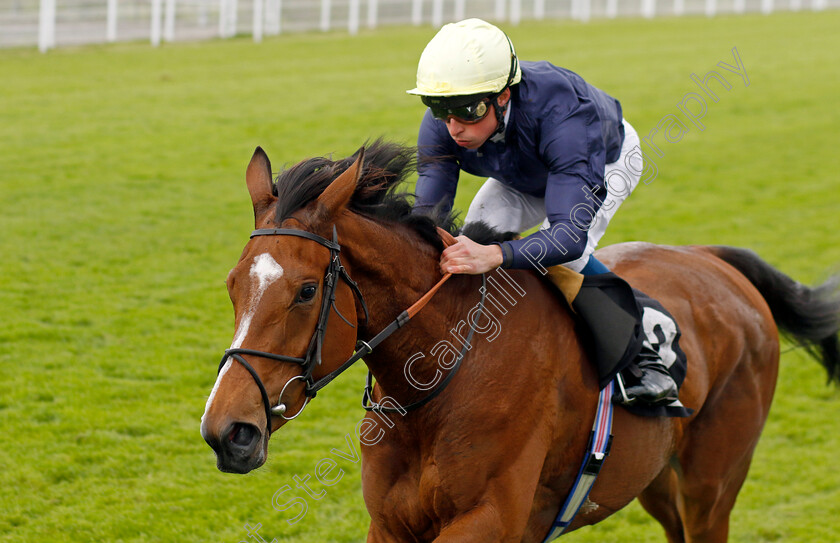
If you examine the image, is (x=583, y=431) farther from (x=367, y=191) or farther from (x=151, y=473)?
(x=151, y=473)

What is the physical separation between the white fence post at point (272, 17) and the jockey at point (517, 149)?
2278 cm

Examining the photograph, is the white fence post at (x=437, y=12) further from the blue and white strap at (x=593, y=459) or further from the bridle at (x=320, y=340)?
the bridle at (x=320, y=340)

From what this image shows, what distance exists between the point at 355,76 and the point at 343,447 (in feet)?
46.8

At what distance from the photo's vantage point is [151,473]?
5141 millimetres

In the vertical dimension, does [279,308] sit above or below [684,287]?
above

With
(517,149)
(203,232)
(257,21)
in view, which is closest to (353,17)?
(257,21)

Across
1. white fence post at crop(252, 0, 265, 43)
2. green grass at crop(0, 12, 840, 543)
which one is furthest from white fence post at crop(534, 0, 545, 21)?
white fence post at crop(252, 0, 265, 43)

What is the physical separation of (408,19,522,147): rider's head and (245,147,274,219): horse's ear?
0.55 metres

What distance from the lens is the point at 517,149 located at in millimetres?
3240

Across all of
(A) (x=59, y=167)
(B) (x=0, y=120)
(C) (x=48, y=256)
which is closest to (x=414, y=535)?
(C) (x=48, y=256)

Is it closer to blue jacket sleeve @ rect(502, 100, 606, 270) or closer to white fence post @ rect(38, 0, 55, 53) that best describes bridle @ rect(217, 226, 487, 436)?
blue jacket sleeve @ rect(502, 100, 606, 270)

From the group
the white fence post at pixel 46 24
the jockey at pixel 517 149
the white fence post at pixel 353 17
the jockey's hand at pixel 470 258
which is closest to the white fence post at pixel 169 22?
the white fence post at pixel 46 24

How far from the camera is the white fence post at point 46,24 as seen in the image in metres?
19.5

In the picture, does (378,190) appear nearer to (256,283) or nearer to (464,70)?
(464,70)
